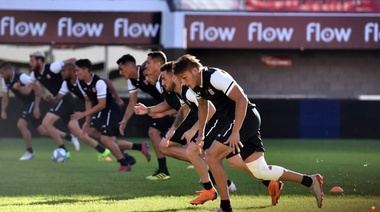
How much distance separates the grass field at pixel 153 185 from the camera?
12.0 m

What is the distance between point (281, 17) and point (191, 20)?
2.58 metres

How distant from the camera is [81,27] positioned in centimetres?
3106

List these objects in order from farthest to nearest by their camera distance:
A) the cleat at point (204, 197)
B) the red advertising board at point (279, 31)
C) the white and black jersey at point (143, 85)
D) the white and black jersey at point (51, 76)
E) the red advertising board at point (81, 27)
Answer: the red advertising board at point (81, 27) < the red advertising board at point (279, 31) < the white and black jersey at point (51, 76) < the white and black jersey at point (143, 85) < the cleat at point (204, 197)

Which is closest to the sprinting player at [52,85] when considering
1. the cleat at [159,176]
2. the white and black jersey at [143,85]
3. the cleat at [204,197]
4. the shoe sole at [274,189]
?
the white and black jersey at [143,85]

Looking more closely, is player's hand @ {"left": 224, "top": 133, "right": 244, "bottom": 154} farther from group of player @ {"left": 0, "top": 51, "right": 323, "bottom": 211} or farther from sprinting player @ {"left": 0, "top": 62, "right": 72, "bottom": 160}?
sprinting player @ {"left": 0, "top": 62, "right": 72, "bottom": 160}

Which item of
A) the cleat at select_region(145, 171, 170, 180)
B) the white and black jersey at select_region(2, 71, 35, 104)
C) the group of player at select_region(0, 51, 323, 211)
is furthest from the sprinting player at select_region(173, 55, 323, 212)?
the white and black jersey at select_region(2, 71, 35, 104)

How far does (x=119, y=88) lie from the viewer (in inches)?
1247

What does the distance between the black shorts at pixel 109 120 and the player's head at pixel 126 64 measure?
1.87 metres

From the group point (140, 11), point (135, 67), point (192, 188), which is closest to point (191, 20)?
point (140, 11)

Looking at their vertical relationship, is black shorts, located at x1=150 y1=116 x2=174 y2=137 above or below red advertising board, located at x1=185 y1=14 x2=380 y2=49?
below

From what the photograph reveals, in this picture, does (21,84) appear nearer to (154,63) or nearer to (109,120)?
(109,120)

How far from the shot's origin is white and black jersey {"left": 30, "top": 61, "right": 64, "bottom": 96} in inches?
814

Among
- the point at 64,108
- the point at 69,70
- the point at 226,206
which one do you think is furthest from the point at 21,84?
the point at 226,206

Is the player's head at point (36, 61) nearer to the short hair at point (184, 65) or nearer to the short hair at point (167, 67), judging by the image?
the short hair at point (167, 67)
